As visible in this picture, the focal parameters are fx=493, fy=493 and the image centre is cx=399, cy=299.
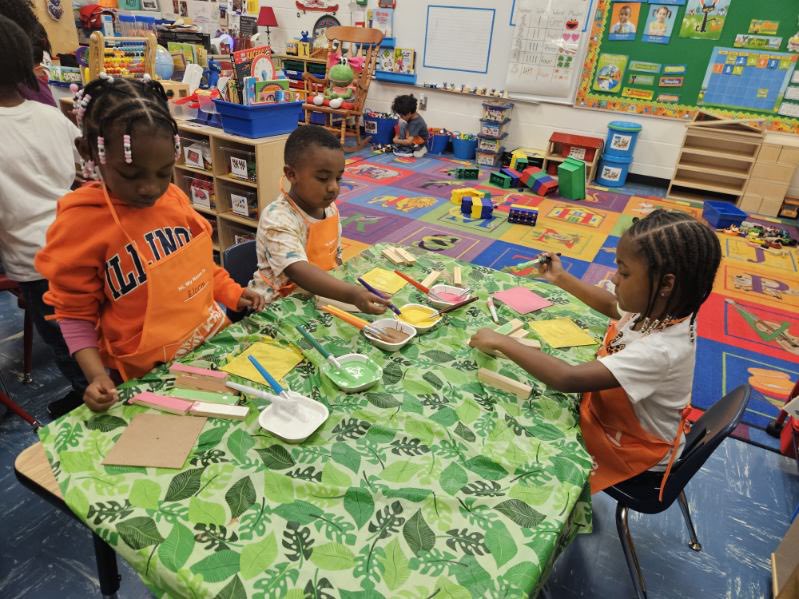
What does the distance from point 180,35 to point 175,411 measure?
525 cm

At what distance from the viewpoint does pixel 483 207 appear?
4.67 meters

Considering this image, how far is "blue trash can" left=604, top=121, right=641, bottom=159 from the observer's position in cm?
570

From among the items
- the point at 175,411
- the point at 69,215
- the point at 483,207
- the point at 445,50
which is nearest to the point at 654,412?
the point at 175,411

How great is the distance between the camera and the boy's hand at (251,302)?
147 cm

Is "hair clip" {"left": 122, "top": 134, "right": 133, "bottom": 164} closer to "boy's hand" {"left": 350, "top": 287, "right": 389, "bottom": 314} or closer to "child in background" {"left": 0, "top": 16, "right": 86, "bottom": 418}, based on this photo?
"boy's hand" {"left": 350, "top": 287, "right": 389, "bottom": 314}

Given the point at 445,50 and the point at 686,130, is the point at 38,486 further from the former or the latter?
the point at 445,50

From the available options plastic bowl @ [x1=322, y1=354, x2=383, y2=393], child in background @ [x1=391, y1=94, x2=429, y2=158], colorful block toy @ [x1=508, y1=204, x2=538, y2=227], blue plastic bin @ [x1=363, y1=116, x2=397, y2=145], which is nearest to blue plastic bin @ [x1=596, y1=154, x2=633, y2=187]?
colorful block toy @ [x1=508, y1=204, x2=538, y2=227]

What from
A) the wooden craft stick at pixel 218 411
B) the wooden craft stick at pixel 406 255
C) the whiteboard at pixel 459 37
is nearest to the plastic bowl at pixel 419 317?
the wooden craft stick at pixel 406 255

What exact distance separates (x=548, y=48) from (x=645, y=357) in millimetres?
5924

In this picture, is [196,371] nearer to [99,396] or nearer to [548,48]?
[99,396]

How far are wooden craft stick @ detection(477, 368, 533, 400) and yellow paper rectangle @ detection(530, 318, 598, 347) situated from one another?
0.88 ft

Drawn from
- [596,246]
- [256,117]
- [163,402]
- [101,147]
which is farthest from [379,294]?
[596,246]

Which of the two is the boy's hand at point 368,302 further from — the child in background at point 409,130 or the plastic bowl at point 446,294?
the child in background at point 409,130

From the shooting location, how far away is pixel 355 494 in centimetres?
89
